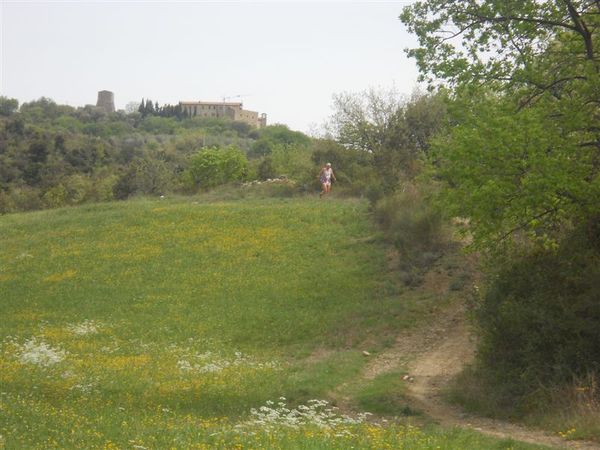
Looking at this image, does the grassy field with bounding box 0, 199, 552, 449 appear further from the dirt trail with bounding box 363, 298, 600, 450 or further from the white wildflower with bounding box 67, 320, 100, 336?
the dirt trail with bounding box 363, 298, 600, 450

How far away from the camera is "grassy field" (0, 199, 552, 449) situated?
11.3 metres

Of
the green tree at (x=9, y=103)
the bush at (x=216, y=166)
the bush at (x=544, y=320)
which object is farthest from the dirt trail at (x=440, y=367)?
the green tree at (x=9, y=103)

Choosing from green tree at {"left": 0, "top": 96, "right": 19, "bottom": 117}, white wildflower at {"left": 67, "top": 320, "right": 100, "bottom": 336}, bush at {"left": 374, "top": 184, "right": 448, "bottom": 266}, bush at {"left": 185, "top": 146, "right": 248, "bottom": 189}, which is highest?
green tree at {"left": 0, "top": 96, "right": 19, "bottom": 117}

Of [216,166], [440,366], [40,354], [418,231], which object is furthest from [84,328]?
[216,166]

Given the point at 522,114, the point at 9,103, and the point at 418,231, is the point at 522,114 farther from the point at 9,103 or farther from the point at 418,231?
the point at 9,103

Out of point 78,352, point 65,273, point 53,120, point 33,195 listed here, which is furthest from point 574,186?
point 53,120

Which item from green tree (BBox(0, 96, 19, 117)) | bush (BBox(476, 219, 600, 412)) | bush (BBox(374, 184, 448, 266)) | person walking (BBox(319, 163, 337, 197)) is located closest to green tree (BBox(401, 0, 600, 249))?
bush (BBox(476, 219, 600, 412))

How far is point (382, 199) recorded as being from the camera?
3241cm

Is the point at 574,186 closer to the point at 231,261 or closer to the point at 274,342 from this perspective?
the point at 274,342

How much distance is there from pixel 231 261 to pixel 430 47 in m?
14.3

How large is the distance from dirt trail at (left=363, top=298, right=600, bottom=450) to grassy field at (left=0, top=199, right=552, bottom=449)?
676 millimetres

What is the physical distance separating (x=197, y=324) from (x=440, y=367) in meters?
7.77

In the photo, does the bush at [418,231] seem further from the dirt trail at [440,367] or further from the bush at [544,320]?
the bush at [544,320]

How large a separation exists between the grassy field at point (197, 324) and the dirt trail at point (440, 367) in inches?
26.6
